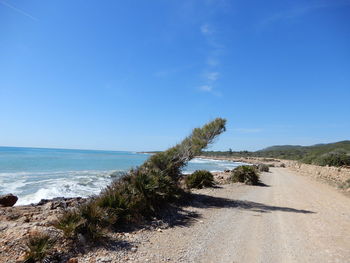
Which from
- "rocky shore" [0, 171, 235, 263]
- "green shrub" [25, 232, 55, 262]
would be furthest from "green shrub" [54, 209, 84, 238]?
"green shrub" [25, 232, 55, 262]

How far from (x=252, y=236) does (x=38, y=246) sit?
4647 millimetres

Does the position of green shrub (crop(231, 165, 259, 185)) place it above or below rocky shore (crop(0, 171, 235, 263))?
above

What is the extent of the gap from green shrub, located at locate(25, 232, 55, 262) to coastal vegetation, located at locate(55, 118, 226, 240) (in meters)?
0.49

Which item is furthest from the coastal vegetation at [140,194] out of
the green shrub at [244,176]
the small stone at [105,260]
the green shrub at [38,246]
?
the green shrub at [244,176]

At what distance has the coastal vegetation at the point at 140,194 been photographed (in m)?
5.48

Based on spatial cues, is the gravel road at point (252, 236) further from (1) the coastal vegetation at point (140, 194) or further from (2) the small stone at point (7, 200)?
(2) the small stone at point (7, 200)

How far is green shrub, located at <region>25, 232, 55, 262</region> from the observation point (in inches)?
166

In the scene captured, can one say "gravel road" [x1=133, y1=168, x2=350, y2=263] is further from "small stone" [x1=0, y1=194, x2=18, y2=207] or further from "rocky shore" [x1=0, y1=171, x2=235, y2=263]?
"small stone" [x1=0, y1=194, x2=18, y2=207]

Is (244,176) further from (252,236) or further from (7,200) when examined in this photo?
(7,200)

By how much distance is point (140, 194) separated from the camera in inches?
305

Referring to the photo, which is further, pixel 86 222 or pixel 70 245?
pixel 86 222

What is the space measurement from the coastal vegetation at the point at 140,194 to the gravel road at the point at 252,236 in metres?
0.97

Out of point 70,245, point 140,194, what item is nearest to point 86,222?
point 70,245

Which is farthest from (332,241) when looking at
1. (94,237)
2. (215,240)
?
(94,237)
